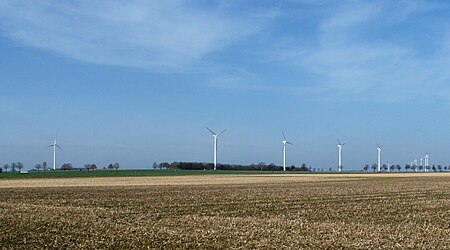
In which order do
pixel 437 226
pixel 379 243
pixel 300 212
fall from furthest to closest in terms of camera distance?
pixel 300 212 → pixel 437 226 → pixel 379 243

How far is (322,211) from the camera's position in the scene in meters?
29.2

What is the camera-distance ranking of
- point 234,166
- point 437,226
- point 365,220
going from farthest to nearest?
point 234,166
point 365,220
point 437,226

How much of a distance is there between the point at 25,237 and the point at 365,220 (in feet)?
44.9

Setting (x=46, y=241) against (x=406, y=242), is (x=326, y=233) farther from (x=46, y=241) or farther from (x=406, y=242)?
(x=46, y=241)

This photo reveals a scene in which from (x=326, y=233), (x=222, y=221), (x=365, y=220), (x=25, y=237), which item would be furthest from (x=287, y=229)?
(x=25, y=237)

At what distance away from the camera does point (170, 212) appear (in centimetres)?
2877

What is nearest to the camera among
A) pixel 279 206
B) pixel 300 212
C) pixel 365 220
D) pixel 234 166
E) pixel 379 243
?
pixel 379 243

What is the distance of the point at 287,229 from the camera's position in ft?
71.6

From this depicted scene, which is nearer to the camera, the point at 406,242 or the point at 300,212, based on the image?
the point at 406,242

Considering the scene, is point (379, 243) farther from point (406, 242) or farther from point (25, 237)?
point (25, 237)

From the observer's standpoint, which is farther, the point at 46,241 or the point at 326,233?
the point at 326,233

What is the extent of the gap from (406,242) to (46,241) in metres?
11.1

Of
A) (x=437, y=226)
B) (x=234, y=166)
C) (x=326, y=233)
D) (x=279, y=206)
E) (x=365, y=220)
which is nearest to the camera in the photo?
(x=326, y=233)

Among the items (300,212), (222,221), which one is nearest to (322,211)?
(300,212)
